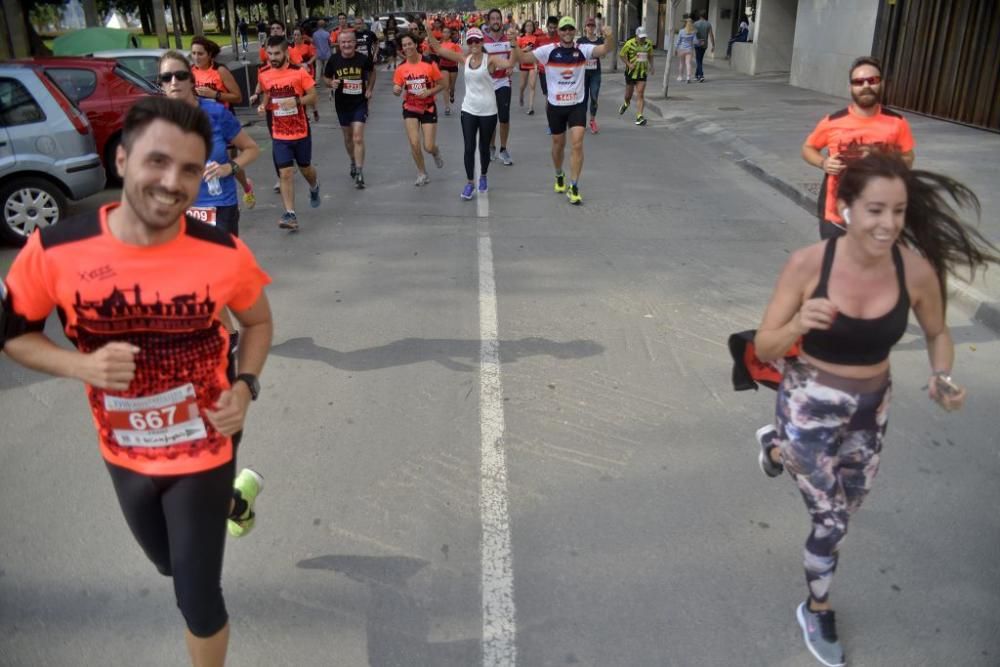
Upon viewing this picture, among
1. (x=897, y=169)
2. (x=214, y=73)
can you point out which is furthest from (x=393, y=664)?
(x=214, y=73)

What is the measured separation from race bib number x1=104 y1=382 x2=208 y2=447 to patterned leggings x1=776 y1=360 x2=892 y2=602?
6.12 feet

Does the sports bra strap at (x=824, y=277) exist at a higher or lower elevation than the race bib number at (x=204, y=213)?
higher

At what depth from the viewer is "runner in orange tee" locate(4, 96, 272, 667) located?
→ 7.05 feet

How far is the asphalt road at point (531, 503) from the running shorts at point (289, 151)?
6.01 feet

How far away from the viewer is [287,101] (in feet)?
27.2

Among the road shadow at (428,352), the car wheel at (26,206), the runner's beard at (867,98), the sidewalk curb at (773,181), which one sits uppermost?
the runner's beard at (867,98)

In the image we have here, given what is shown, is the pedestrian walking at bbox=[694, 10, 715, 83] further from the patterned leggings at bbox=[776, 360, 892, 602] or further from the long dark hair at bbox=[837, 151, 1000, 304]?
the patterned leggings at bbox=[776, 360, 892, 602]

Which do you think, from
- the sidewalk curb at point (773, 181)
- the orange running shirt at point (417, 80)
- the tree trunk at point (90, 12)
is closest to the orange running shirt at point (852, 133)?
the sidewalk curb at point (773, 181)

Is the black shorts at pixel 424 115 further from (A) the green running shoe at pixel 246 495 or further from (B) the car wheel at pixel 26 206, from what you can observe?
(A) the green running shoe at pixel 246 495

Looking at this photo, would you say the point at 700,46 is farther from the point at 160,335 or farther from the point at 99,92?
the point at 160,335

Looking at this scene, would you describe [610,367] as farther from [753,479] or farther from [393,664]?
[393,664]

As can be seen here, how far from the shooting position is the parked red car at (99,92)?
1016 cm

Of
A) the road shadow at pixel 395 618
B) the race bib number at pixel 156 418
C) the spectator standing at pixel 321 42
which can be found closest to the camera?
the race bib number at pixel 156 418

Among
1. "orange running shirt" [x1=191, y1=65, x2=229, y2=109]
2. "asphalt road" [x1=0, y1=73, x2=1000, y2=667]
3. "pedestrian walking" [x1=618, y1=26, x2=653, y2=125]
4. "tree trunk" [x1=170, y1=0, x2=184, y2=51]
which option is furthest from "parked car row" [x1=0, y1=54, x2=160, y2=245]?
"tree trunk" [x1=170, y1=0, x2=184, y2=51]
